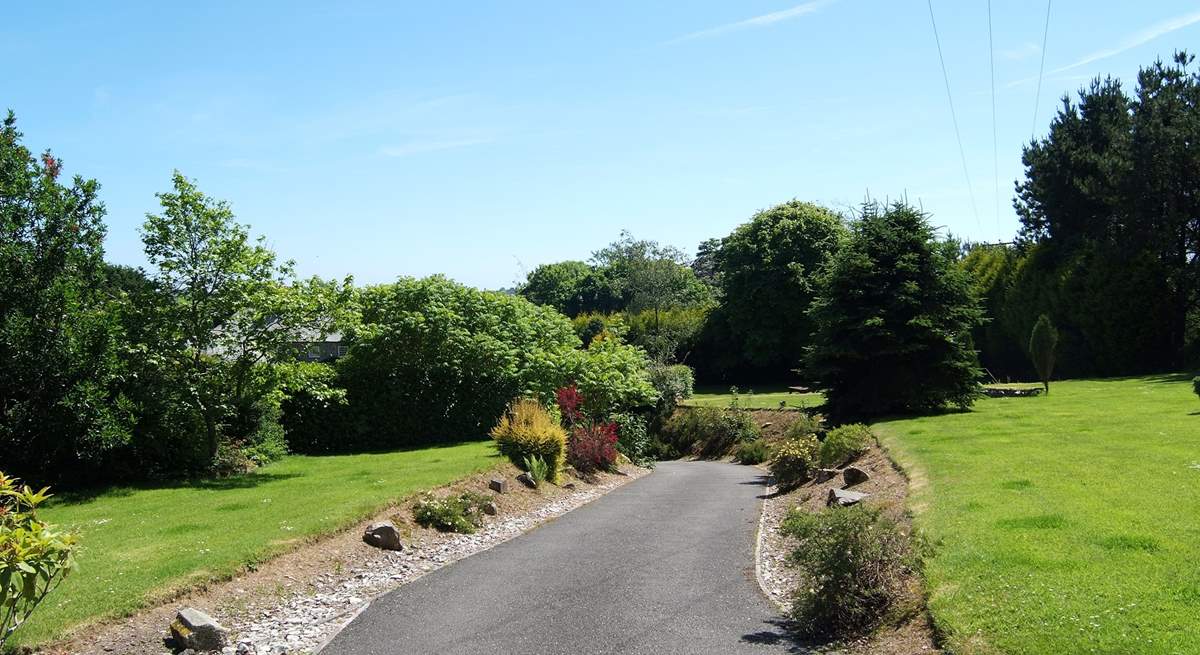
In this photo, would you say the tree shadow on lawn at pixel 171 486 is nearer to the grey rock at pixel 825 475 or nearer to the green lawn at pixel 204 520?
the green lawn at pixel 204 520

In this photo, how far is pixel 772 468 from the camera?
2009 cm

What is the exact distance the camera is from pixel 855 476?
15312 millimetres

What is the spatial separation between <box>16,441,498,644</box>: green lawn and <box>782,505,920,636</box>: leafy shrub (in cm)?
610

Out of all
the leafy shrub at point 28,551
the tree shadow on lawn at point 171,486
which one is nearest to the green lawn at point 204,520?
the tree shadow on lawn at point 171,486

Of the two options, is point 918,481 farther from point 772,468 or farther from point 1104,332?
point 1104,332

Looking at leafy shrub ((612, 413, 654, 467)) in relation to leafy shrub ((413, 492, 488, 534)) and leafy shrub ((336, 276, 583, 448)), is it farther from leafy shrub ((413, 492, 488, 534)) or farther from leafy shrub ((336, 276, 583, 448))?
leafy shrub ((413, 492, 488, 534))

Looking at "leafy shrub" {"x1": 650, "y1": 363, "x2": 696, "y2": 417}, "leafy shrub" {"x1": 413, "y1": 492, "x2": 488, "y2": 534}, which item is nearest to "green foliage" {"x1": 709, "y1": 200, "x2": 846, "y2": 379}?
"leafy shrub" {"x1": 650, "y1": 363, "x2": 696, "y2": 417}

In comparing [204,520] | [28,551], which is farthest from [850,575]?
[204,520]

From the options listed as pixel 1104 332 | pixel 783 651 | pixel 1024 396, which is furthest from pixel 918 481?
pixel 1104 332

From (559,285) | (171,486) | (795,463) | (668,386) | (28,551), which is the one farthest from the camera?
(559,285)

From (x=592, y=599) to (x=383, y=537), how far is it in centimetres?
397

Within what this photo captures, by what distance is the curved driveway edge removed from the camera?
7.86 meters

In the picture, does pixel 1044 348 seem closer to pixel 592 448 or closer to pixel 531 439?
pixel 592 448

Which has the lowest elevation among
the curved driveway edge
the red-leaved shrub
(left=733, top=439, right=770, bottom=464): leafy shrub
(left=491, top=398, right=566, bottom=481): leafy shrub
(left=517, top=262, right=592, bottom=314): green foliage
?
(left=733, top=439, right=770, bottom=464): leafy shrub
